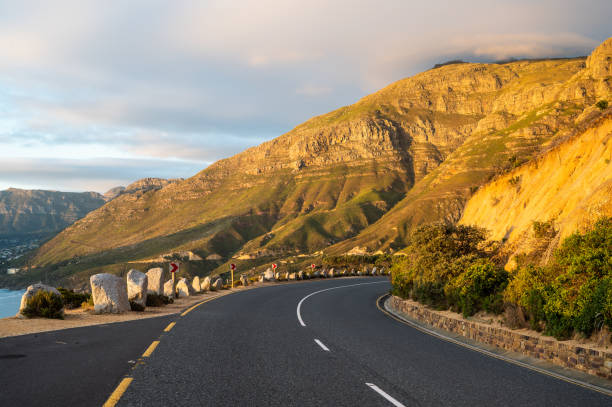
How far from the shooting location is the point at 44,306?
50.9 ft

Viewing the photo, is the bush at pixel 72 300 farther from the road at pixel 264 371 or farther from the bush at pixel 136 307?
the road at pixel 264 371

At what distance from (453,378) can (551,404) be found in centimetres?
166

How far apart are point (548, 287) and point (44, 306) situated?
15889 millimetres

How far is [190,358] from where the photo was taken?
865cm

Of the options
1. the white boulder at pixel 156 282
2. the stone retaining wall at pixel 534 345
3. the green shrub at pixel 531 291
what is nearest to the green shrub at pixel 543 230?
the green shrub at pixel 531 291

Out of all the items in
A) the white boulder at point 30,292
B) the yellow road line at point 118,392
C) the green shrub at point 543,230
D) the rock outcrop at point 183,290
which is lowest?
the rock outcrop at point 183,290

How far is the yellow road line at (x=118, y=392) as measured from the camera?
5.60 meters

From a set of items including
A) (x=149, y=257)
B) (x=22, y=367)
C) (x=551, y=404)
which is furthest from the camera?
(x=149, y=257)

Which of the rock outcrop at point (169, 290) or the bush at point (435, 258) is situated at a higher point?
the bush at point (435, 258)

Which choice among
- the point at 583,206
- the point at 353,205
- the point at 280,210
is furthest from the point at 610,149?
the point at 280,210

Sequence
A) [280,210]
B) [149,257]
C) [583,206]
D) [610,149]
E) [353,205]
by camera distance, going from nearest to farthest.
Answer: [583,206]
[610,149]
[149,257]
[353,205]
[280,210]

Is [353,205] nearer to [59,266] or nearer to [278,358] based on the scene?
[59,266]

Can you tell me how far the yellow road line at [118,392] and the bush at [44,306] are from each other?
1046 centimetres

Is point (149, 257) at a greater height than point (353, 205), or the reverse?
point (353, 205)
